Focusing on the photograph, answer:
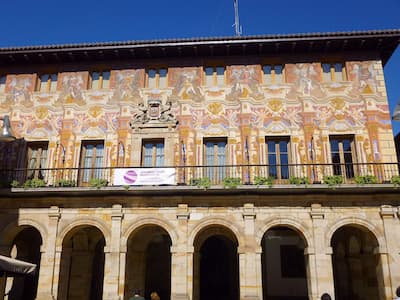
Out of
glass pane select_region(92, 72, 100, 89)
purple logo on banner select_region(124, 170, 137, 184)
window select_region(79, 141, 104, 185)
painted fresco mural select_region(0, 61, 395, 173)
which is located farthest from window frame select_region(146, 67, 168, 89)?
purple logo on banner select_region(124, 170, 137, 184)

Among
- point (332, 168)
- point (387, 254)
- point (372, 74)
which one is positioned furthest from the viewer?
point (372, 74)

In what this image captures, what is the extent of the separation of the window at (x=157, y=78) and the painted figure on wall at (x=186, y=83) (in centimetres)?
35

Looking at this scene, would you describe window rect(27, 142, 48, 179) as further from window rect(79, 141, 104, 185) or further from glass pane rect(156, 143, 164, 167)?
glass pane rect(156, 143, 164, 167)

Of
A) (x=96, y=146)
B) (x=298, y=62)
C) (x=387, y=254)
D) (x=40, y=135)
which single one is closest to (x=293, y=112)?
(x=298, y=62)

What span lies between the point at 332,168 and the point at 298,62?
5069mm

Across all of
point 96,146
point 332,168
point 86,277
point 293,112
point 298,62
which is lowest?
point 86,277

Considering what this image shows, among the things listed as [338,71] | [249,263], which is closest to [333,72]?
[338,71]

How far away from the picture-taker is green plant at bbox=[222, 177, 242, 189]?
1577 cm

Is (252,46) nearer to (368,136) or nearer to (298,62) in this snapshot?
(298,62)

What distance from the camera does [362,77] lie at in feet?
59.3

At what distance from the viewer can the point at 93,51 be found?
18797 millimetres

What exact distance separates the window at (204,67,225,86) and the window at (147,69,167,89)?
76.2 inches

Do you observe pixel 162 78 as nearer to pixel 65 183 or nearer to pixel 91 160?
pixel 91 160

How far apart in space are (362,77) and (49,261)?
49.8ft
